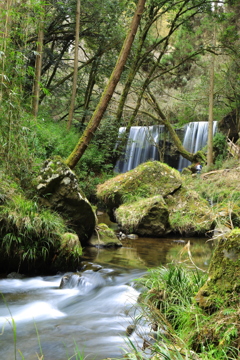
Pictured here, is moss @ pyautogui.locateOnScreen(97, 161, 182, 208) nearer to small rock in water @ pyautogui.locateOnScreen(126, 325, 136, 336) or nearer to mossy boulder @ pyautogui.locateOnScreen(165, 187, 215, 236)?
mossy boulder @ pyautogui.locateOnScreen(165, 187, 215, 236)

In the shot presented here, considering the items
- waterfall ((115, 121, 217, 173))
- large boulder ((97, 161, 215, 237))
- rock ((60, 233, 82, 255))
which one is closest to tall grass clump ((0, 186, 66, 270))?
rock ((60, 233, 82, 255))

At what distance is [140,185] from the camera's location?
1090cm

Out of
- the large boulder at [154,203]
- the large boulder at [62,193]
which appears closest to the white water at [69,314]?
the large boulder at [62,193]

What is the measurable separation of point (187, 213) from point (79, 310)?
597 cm

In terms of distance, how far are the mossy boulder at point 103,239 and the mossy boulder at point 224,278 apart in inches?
198

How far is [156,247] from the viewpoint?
8086mm

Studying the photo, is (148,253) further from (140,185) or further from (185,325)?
(185,325)

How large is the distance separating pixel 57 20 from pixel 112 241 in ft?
38.6

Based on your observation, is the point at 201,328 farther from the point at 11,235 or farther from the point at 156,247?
the point at 156,247

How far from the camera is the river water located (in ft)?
11.1

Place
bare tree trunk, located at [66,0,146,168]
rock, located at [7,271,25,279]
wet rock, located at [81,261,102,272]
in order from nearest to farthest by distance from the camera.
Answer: rock, located at [7,271,25,279], wet rock, located at [81,261,102,272], bare tree trunk, located at [66,0,146,168]

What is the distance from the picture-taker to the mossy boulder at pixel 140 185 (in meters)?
10.6

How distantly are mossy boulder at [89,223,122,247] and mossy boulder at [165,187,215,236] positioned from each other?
7.65 feet

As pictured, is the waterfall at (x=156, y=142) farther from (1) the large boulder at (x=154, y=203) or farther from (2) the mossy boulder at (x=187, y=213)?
(2) the mossy boulder at (x=187, y=213)
